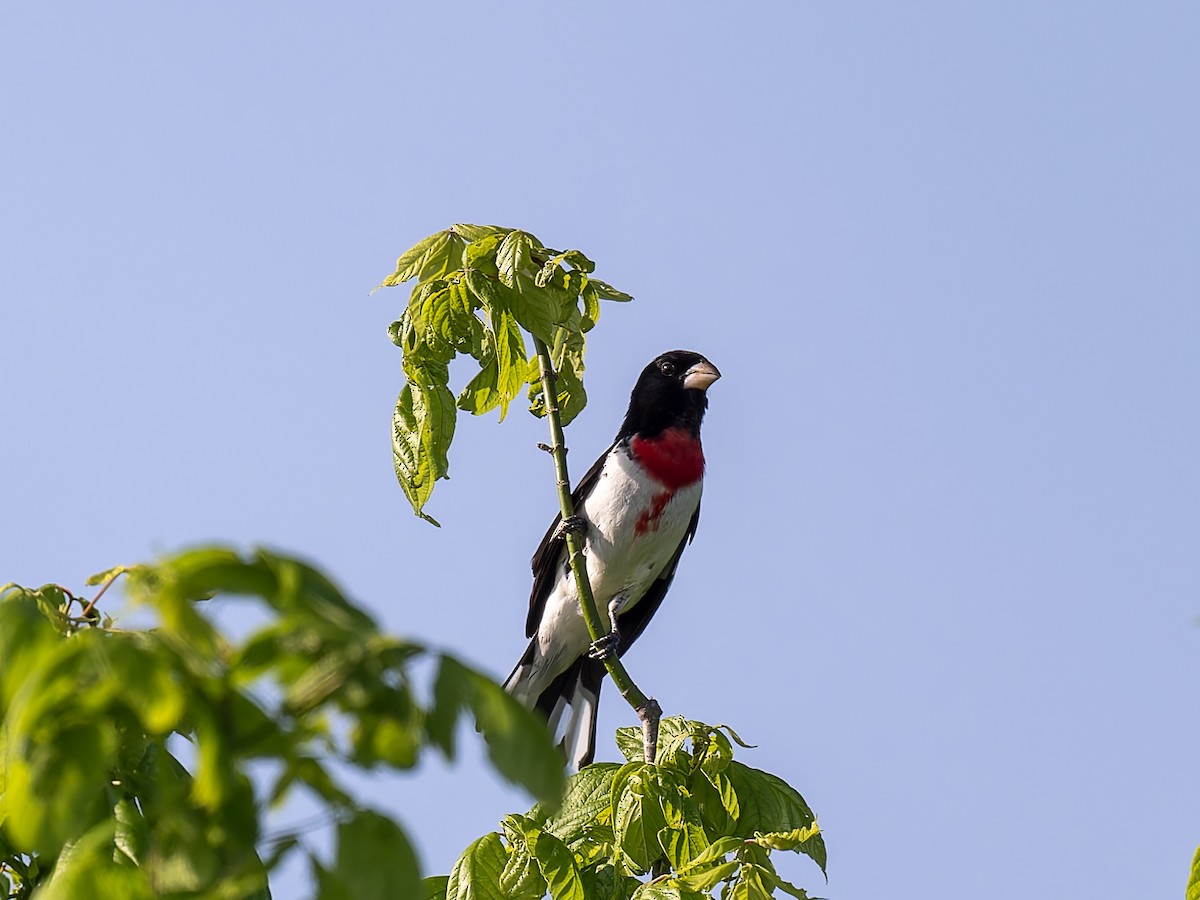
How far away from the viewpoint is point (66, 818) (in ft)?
3.66

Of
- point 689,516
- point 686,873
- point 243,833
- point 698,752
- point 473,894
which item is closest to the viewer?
point 243,833

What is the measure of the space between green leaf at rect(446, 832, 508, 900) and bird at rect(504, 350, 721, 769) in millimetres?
2928

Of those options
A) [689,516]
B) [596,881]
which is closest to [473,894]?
[596,881]

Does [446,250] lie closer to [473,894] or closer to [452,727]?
[473,894]

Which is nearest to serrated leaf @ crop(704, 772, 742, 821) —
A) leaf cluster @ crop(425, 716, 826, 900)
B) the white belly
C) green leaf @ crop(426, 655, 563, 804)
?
leaf cluster @ crop(425, 716, 826, 900)

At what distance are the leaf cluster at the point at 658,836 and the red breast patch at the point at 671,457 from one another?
2863 mm

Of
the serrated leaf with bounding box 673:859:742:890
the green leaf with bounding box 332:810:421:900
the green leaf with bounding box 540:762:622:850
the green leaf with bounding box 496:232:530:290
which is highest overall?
the green leaf with bounding box 496:232:530:290

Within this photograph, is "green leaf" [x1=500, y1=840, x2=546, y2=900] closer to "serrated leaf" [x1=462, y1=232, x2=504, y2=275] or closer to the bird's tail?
"serrated leaf" [x1=462, y1=232, x2=504, y2=275]

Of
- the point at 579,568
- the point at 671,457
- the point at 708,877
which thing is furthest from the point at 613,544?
the point at 708,877

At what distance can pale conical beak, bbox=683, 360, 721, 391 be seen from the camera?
6.78 metres

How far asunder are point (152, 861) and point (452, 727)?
0.24 meters

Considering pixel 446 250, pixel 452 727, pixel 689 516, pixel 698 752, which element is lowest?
pixel 452 727

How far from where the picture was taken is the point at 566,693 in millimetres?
6488

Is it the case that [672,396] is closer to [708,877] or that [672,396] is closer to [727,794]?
[727,794]
